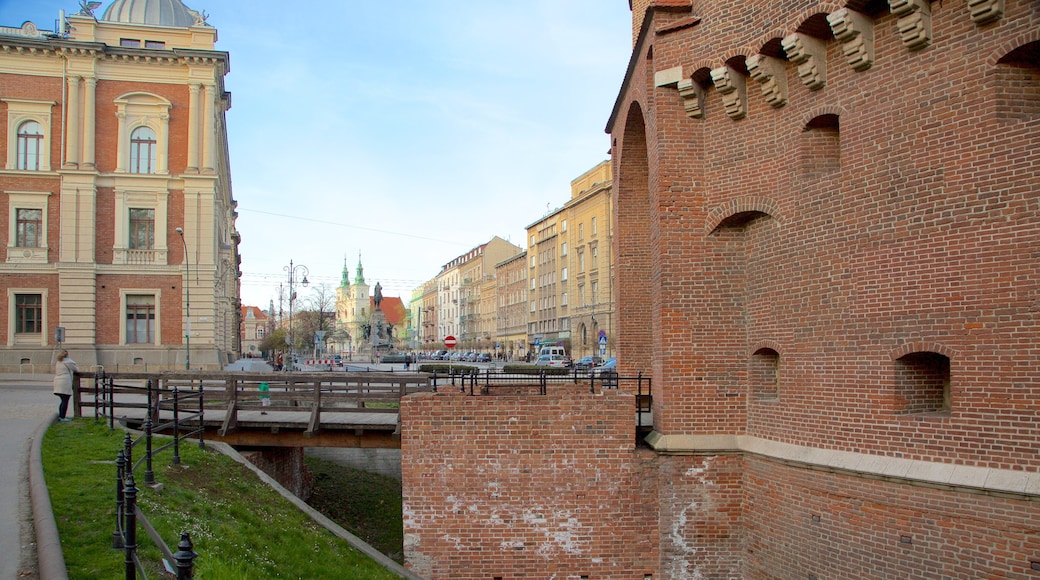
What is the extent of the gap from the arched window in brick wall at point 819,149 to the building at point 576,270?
39441mm

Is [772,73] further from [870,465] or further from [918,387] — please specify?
[870,465]

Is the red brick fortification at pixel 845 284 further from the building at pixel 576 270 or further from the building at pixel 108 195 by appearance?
the building at pixel 576 270

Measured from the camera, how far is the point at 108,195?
35.3 metres

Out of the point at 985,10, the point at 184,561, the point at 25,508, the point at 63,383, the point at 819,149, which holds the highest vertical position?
the point at 985,10

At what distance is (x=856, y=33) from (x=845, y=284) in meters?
3.02

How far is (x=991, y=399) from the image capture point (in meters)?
7.64

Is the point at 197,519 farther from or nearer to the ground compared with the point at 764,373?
nearer to the ground

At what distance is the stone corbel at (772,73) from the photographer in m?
10.3

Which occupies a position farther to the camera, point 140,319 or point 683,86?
point 140,319

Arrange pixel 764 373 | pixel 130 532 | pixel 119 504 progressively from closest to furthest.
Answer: pixel 130 532, pixel 119 504, pixel 764 373

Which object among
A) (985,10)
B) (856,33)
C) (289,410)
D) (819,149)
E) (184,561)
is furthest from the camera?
(289,410)

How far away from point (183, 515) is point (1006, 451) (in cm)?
923

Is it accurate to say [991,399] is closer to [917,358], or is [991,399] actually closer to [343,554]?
[917,358]

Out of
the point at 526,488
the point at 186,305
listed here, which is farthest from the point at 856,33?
the point at 186,305
